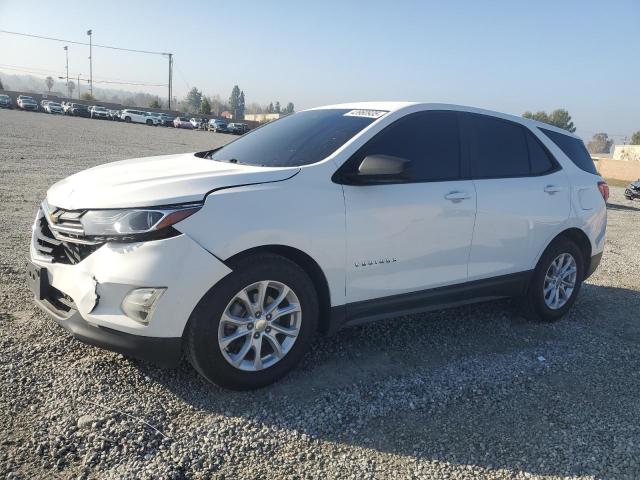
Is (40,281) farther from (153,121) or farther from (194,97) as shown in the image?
(194,97)

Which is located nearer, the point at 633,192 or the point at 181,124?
the point at 633,192

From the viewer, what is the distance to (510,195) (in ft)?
14.9

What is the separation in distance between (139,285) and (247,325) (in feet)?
2.33

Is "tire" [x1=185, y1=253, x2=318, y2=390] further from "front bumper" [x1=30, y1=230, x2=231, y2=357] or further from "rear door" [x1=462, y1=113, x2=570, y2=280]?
"rear door" [x1=462, y1=113, x2=570, y2=280]

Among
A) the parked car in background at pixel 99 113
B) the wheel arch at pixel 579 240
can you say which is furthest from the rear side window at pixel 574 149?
the parked car in background at pixel 99 113

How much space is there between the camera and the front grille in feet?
10.2

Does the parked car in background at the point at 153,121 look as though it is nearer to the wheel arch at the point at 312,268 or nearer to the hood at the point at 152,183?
the hood at the point at 152,183

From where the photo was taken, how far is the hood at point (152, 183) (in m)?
3.07

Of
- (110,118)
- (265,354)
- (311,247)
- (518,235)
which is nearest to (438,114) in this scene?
(518,235)

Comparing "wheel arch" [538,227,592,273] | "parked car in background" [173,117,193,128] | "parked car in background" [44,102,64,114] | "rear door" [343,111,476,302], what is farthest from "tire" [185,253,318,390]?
"parked car in background" [44,102,64,114]

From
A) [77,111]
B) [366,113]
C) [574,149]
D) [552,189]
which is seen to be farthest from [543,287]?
[77,111]

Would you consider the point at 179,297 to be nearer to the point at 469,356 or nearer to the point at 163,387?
the point at 163,387

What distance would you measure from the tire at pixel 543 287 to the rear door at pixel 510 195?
0.46 ft

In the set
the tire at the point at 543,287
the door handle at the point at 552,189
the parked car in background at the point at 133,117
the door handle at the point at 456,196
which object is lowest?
the tire at the point at 543,287
